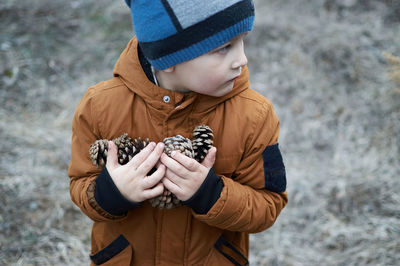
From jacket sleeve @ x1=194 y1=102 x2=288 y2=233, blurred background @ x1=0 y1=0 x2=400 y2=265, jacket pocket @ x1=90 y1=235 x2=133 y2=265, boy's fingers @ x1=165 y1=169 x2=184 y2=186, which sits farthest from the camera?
blurred background @ x1=0 y1=0 x2=400 y2=265

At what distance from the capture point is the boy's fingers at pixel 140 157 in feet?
5.06

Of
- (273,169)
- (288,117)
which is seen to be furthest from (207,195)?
(288,117)

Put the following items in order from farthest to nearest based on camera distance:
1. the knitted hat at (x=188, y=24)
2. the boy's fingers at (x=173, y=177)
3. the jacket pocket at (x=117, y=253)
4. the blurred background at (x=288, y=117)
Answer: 1. the blurred background at (x=288, y=117)
2. the jacket pocket at (x=117, y=253)
3. the boy's fingers at (x=173, y=177)
4. the knitted hat at (x=188, y=24)

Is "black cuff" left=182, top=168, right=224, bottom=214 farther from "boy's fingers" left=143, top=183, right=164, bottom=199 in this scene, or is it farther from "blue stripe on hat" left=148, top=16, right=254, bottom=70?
"blue stripe on hat" left=148, top=16, right=254, bottom=70

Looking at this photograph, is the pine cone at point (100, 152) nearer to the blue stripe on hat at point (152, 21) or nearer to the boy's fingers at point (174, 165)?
the boy's fingers at point (174, 165)

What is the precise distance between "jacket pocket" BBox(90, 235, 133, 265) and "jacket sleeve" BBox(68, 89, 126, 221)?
218 millimetres

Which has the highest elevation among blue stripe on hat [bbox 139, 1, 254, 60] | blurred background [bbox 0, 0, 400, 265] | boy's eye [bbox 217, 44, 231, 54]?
blue stripe on hat [bbox 139, 1, 254, 60]

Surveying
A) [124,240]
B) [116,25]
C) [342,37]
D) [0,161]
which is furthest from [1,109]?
[342,37]

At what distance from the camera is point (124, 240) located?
6.05 feet

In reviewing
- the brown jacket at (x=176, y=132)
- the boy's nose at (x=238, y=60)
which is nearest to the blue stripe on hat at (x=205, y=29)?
the boy's nose at (x=238, y=60)

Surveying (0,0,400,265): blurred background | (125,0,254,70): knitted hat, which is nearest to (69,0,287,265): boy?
(125,0,254,70): knitted hat

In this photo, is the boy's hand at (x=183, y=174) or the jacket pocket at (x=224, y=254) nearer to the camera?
the boy's hand at (x=183, y=174)

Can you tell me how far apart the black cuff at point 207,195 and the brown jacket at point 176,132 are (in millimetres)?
46

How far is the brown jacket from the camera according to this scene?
1678mm
